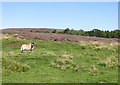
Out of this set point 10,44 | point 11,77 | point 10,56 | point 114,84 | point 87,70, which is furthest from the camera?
point 10,44

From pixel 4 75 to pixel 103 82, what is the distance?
624 centimetres

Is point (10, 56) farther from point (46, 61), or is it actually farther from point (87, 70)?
point (87, 70)

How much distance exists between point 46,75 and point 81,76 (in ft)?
7.34

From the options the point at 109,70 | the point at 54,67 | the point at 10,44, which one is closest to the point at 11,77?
the point at 54,67

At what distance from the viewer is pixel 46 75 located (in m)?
14.5

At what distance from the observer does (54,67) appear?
1702cm

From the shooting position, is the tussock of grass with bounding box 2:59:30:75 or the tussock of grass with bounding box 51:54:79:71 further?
the tussock of grass with bounding box 51:54:79:71

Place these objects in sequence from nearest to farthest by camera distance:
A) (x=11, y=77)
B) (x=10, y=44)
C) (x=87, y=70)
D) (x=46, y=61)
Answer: (x=11, y=77), (x=87, y=70), (x=46, y=61), (x=10, y=44)

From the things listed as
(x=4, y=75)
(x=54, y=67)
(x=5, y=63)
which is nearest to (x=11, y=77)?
(x=4, y=75)

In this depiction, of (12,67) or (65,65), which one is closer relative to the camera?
(12,67)

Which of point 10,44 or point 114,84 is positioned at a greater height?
point 10,44

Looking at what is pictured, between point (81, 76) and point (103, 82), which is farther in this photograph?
point (81, 76)

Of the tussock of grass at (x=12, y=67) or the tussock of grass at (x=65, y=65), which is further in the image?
the tussock of grass at (x=65, y=65)

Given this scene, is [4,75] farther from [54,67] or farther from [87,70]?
[87,70]
